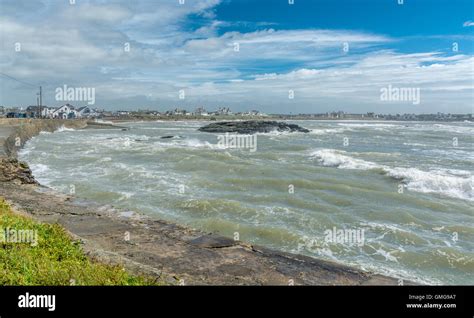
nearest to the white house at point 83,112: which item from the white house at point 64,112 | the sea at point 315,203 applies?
the white house at point 64,112

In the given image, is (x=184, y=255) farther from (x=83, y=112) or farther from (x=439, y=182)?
(x=83, y=112)

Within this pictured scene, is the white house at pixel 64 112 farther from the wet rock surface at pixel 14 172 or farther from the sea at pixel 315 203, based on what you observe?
the wet rock surface at pixel 14 172

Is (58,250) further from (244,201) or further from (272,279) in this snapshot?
(244,201)

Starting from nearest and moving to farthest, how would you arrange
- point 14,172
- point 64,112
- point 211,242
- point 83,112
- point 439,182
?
point 211,242
point 14,172
point 439,182
point 64,112
point 83,112

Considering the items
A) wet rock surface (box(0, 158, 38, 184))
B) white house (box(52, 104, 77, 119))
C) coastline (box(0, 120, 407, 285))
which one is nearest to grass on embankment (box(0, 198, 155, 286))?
coastline (box(0, 120, 407, 285))

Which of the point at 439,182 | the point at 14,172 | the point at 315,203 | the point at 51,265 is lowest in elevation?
the point at 315,203

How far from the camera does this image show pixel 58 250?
5961mm

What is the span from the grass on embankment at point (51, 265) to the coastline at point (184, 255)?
352 mm

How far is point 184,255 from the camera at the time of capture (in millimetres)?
6730

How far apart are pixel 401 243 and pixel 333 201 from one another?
13.7 ft

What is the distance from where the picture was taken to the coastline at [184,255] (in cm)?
581

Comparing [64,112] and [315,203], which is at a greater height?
[64,112]

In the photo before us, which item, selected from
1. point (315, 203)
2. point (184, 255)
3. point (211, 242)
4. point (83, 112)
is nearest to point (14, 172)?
point (211, 242)

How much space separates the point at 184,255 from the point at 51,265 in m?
2.30
